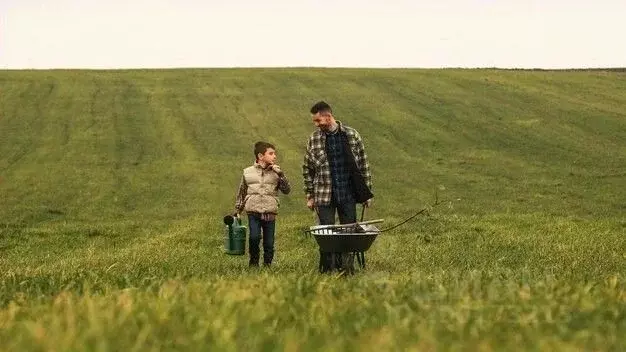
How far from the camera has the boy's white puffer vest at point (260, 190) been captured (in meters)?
13.3

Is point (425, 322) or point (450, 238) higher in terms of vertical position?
point (425, 322)

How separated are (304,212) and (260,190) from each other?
1473 cm

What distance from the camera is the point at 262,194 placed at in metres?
13.3

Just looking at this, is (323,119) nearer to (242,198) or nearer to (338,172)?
(338,172)

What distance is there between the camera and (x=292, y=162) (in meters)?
38.8

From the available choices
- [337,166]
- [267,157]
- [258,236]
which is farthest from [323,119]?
[258,236]

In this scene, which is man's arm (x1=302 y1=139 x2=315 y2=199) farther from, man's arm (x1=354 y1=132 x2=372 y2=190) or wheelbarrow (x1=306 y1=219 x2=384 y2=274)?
wheelbarrow (x1=306 y1=219 x2=384 y2=274)

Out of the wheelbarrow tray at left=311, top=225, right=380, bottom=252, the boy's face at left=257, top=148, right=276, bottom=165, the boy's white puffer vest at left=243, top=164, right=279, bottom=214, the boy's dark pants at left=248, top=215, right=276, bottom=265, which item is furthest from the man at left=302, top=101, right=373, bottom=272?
the wheelbarrow tray at left=311, top=225, right=380, bottom=252

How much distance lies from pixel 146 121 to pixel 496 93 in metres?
22.1

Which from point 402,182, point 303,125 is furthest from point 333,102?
point 402,182

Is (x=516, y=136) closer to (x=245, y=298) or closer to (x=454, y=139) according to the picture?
(x=454, y=139)

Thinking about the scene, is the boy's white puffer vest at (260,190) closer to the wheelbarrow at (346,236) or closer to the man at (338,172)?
the man at (338,172)

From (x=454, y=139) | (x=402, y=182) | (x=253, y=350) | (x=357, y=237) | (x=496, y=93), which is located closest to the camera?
(x=253, y=350)

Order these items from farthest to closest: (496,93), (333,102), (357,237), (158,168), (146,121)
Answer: (496,93) < (333,102) < (146,121) < (158,168) < (357,237)
